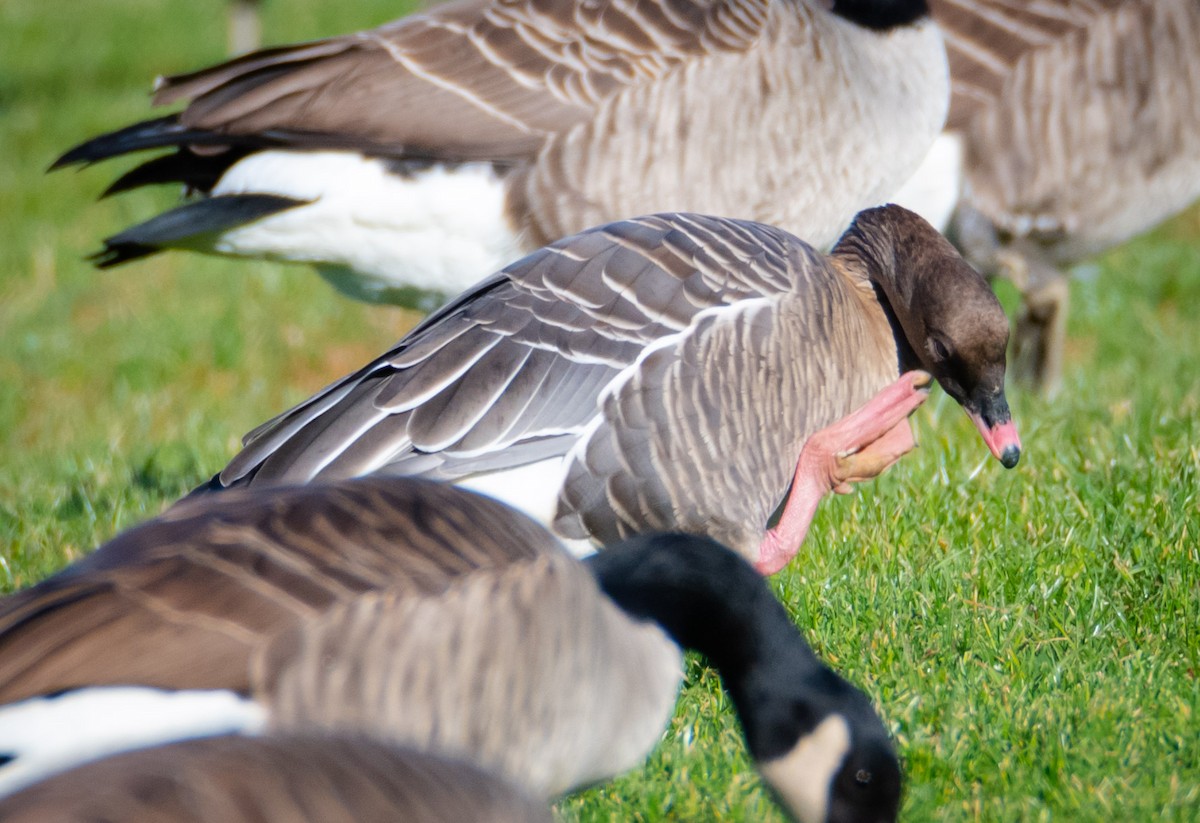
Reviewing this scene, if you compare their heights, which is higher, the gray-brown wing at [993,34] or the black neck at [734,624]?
the black neck at [734,624]

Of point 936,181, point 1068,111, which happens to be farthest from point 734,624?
point 1068,111

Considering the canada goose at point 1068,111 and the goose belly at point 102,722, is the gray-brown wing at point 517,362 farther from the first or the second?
the canada goose at point 1068,111

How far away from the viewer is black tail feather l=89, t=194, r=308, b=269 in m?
4.89

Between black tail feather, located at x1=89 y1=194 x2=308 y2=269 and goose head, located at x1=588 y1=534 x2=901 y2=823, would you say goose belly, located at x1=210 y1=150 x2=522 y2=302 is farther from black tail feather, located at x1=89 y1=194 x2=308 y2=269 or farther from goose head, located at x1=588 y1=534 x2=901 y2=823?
goose head, located at x1=588 y1=534 x2=901 y2=823

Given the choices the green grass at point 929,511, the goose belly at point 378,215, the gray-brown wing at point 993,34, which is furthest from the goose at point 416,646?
the gray-brown wing at point 993,34

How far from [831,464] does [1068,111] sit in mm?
2926

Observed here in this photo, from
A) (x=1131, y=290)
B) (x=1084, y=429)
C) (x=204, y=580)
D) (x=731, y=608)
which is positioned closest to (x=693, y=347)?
(x=731, y=608)

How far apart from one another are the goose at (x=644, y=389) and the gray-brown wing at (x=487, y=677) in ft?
2.59

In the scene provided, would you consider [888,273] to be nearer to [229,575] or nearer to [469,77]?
[469,77]

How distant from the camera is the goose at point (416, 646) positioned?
91.7 inches

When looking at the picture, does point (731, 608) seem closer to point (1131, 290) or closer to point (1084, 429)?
point (1084, 429)

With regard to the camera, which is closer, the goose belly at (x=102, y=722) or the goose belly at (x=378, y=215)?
the goose belly at (x=102, y=722)

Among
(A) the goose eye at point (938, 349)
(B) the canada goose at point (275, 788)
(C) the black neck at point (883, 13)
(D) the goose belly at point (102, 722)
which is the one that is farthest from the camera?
(C) the black neck at point (883, 13)

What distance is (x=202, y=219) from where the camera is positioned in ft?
16.2
